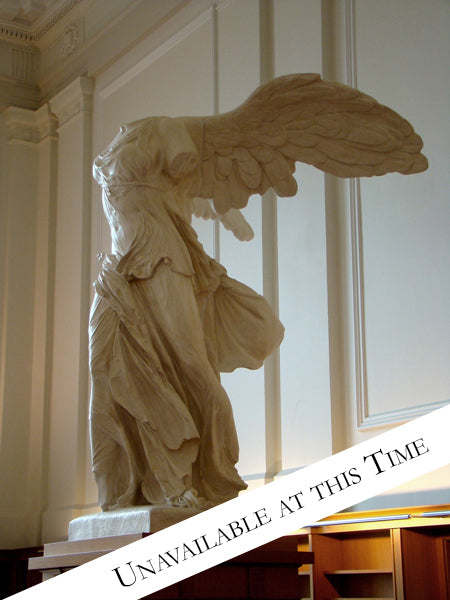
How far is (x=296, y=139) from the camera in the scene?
4.91 meters

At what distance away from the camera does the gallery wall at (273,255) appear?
6164 mm

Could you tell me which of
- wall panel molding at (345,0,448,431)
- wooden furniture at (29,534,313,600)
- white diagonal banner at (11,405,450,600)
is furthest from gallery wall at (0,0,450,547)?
white diagonal banner at (11,405,450,600)

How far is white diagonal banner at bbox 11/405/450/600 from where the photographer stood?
10.2 ft

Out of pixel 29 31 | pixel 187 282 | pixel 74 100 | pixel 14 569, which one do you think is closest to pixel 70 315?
pixel 74 100

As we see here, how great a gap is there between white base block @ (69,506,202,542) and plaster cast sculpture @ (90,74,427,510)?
0.13 metres

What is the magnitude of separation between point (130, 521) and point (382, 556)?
Result: 2733 mm

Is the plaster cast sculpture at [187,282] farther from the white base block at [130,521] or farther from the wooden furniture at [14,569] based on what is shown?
the wooden furniture at [14,569]

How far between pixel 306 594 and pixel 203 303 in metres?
2.91

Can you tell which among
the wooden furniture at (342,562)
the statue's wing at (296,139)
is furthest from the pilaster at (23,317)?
the statue's wing at (296,139)

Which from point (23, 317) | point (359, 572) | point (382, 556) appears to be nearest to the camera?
point (359, 572)

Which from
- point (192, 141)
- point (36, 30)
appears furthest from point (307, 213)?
point (36, 30)

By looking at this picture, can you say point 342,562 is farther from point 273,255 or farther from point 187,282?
point 187,282

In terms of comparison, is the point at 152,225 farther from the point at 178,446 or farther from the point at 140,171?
the point at 178,446

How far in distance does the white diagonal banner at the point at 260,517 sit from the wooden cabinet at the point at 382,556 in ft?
7.76
